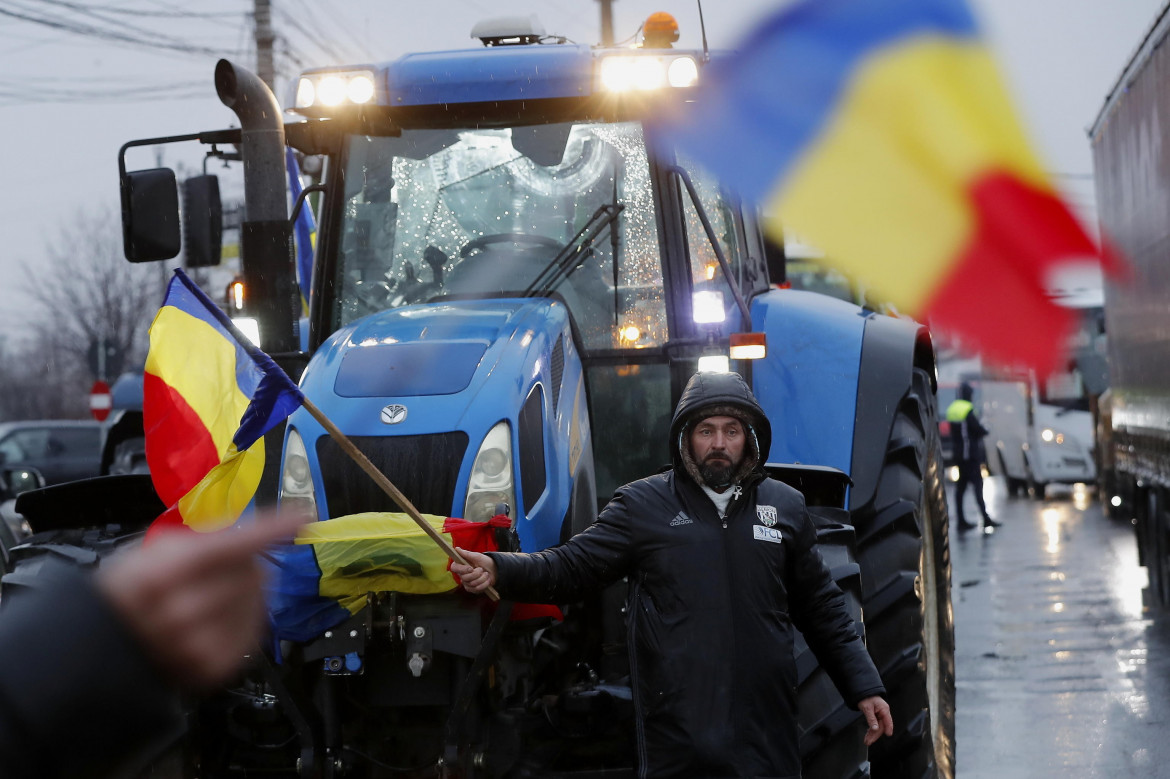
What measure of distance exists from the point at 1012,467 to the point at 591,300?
2266cm

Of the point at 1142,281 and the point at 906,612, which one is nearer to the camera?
the point at 906,612

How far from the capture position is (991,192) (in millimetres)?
15539

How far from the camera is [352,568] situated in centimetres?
434

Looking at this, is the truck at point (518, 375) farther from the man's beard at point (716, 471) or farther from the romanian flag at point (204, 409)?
the man's beard at point (716, 471)

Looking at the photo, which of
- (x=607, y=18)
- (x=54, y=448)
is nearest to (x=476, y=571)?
(x=54, y=448)

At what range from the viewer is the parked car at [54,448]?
73.7 ft

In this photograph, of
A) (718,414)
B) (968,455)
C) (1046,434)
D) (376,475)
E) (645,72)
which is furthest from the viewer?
(1046,434)

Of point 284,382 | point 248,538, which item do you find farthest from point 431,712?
point 248,538

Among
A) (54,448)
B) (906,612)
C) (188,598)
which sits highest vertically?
(54,448)

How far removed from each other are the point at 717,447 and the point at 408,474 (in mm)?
959

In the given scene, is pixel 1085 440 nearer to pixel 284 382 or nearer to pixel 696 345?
pixel 696 345

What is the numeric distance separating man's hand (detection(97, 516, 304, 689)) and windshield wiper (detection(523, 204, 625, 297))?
4014 millimetres

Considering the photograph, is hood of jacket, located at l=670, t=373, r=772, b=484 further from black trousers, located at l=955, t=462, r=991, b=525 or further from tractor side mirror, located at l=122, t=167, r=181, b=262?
black trousers, located at l=955, t=462, r=991, b=525

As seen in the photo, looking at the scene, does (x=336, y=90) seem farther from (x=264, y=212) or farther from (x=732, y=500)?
(x=732, y=500)
